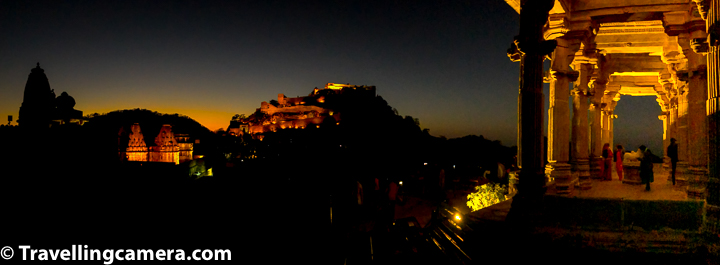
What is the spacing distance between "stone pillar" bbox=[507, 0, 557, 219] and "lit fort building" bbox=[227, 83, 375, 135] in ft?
235

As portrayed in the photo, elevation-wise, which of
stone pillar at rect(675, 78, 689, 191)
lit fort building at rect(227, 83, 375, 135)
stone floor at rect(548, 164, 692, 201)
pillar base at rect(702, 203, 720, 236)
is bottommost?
stone floor at rect(548, 164, 692, 201)

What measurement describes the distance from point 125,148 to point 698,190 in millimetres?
25054

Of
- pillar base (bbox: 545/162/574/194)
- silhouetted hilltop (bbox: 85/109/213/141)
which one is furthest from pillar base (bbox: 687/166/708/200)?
silhouetted hilltop (bbox: 85/109/213/141)

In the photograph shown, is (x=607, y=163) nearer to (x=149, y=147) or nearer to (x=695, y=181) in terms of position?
(x=695, y=181)

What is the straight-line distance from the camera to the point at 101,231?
10531 millimetres

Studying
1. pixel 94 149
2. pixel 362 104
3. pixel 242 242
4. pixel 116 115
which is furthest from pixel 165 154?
pixel 116 115

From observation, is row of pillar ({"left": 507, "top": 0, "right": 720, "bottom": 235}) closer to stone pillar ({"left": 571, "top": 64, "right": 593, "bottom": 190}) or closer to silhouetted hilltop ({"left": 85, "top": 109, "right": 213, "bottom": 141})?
stone pillar ({"left": 571, "top": 64, "right": 593, "bottom": 190})

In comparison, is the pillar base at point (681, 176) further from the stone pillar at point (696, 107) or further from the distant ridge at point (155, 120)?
the distant ridge at point (155, 120)

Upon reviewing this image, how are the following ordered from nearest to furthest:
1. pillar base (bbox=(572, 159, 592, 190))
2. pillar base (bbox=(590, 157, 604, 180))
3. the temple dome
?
1. pillar base (bbox=(572, 159, 592, 190))
2. pillar base (bbox=(590, 157, 604, 180))
3. the temple dome

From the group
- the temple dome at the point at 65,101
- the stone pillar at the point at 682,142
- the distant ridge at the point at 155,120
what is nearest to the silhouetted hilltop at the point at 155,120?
the distant ridge at the point at 155,120

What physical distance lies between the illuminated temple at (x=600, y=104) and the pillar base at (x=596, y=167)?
36mm

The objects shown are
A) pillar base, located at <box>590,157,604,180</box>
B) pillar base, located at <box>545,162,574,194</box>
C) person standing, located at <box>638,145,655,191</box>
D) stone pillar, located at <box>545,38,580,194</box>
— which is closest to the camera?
pillar base, located at <box>545,162,574,194</box>

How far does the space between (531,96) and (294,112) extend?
81.6 metres

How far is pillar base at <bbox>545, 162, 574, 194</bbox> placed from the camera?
9.35m
